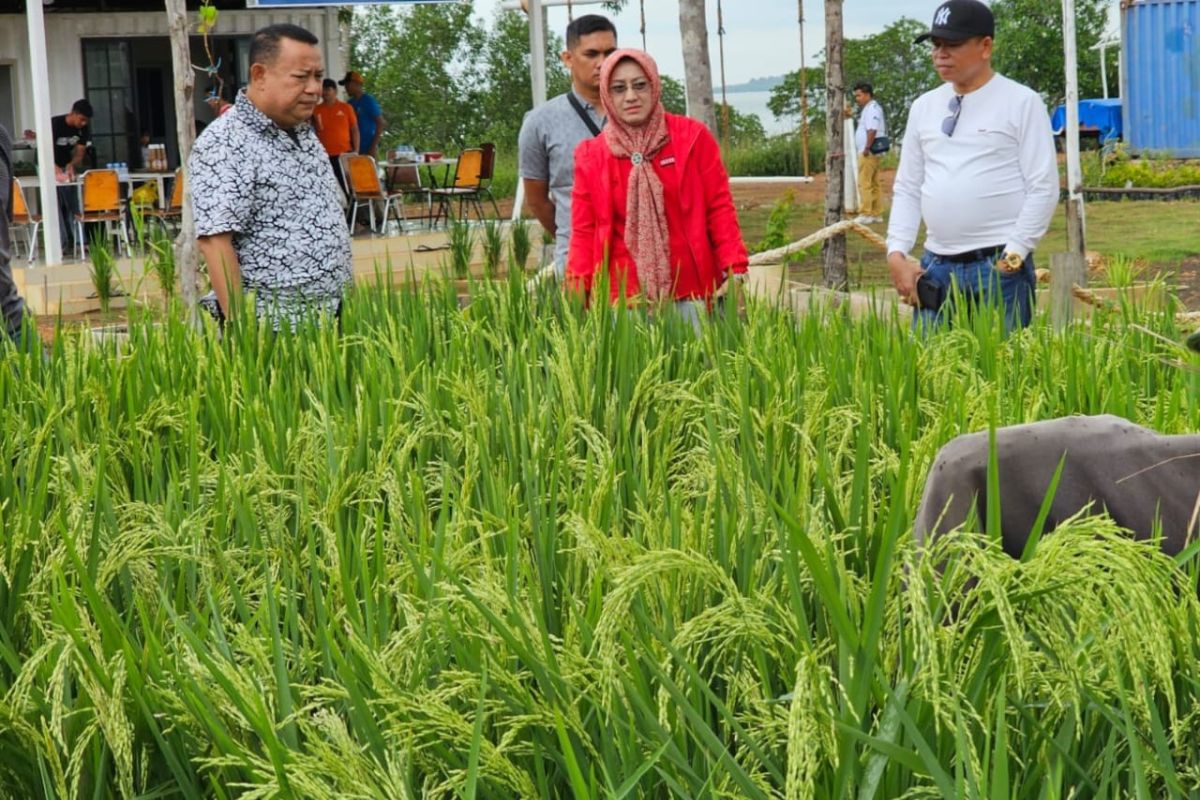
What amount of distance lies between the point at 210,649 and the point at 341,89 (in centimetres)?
1772

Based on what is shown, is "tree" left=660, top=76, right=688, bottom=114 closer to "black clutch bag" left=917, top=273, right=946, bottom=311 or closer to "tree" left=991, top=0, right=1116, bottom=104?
"tree" left=991, top=0, right=1116, bottom=104

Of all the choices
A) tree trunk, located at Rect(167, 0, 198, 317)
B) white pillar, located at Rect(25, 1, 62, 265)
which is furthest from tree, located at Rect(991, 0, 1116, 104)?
tree trunk, located at Rect(167, 0, 198, 317)

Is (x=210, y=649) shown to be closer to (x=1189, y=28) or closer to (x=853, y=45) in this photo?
(x=1189, y=28)

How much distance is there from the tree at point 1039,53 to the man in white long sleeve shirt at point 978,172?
27741 mm

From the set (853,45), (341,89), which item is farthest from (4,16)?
(853,45)

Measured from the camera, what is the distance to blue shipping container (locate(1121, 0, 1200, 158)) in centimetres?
2277

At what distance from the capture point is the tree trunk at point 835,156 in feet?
30.2

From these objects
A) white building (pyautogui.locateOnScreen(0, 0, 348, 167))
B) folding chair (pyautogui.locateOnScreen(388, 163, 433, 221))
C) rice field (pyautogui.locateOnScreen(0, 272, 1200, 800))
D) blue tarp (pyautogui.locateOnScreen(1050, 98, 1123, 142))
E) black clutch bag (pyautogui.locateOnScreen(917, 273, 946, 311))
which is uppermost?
white building (pyautogui.locateOnScreen(0, 0, 348, 167))

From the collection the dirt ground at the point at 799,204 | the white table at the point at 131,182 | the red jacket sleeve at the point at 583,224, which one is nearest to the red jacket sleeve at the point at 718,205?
the red jacket sleeve at the point at 583,224

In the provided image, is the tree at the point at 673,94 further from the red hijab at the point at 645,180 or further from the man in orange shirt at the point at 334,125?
the red hijab at the point at 645,180

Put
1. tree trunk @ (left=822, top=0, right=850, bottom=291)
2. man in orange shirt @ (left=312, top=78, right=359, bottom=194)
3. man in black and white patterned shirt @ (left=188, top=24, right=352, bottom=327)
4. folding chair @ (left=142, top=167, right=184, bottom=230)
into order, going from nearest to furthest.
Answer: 1. man in black and white patterned shirt @ (left=188, top=24, right=352, bottom=327)
2. tree trunk @ (left=822, top=0, right=850, bottom=291)
3. folding chair @ (left=142, top=167, right=184, bottom=230)
4. man in orange shirt @ (left=312, top=78, right=359, bottom=194)

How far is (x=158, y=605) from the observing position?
173 cm

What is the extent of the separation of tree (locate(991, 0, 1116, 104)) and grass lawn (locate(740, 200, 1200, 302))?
14727mm

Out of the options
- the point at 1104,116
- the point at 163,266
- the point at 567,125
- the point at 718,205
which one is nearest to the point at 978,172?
the point at 718,205
